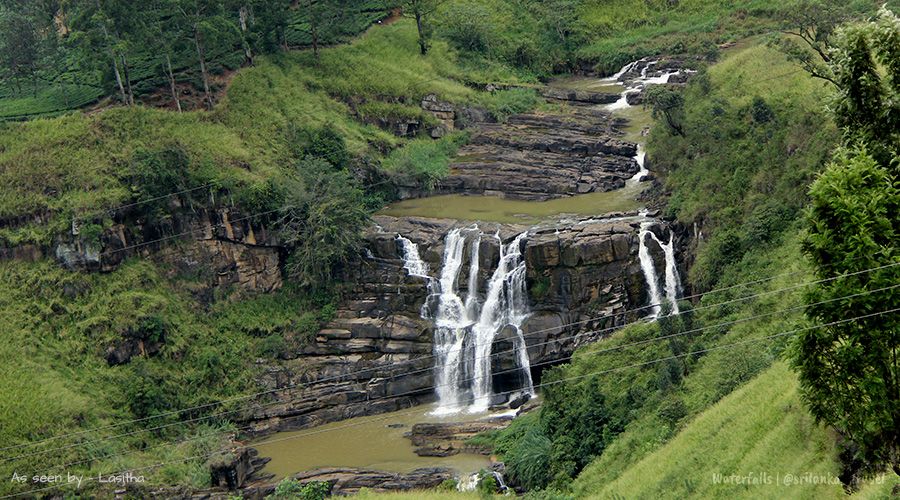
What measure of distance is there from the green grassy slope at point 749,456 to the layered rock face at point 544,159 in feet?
77.8

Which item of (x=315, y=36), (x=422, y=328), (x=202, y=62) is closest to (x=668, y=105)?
(x=422, y=328)

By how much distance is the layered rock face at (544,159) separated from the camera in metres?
49.8

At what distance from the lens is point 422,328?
42.9 m

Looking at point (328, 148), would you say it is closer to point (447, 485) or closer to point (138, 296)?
point (138, 296)

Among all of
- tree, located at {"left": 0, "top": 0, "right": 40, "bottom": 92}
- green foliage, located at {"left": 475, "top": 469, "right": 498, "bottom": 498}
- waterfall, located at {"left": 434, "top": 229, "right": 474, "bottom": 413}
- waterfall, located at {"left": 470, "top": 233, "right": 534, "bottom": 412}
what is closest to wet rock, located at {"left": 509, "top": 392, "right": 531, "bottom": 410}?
waterfall, located at {"left": 470, "top": 233, "right": 534, "bottom": 412}

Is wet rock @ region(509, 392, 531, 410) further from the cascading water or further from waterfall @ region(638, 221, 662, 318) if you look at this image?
waterfall @ region(638, 221, 662, 318)

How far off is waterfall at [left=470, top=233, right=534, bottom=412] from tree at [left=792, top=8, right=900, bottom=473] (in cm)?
2232

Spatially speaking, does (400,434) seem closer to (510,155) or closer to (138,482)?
(138,482)

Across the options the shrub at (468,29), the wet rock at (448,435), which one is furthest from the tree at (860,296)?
the shrub at (468,29)

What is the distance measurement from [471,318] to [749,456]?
878 inches

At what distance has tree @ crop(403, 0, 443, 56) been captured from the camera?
208 feet

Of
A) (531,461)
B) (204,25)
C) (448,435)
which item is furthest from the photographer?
(204,25)

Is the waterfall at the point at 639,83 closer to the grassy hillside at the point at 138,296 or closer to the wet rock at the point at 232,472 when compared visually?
the grassy hillside at the point at 138,296

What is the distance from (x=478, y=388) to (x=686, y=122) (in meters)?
16.4
